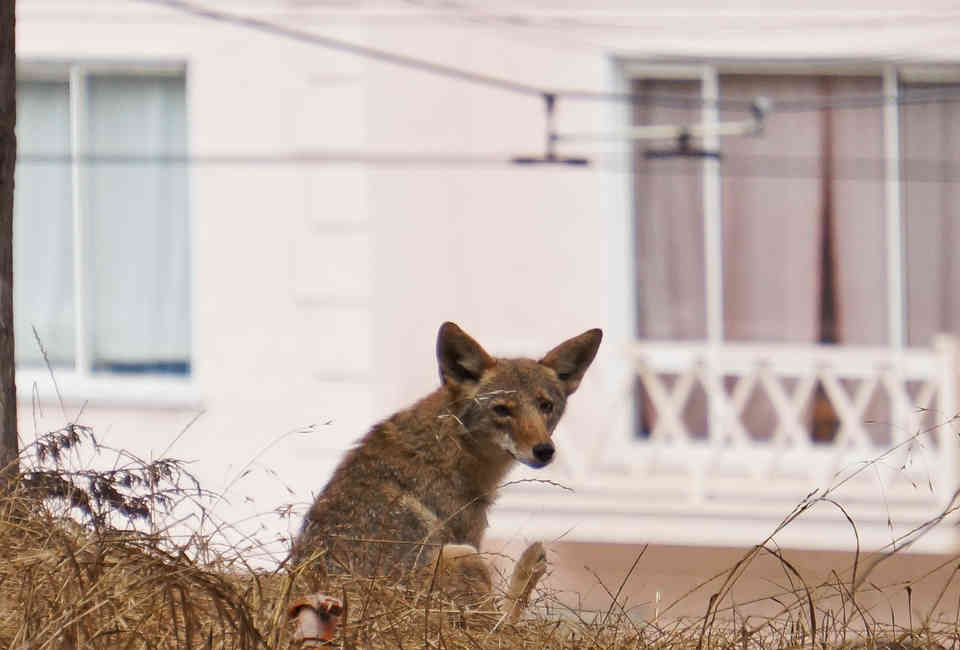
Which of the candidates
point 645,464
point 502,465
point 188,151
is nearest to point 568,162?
point 645,464

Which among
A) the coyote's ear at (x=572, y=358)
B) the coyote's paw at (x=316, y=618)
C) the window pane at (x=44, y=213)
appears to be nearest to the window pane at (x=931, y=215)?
the window pane at (x=44, y=213)

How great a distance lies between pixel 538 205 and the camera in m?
13.9

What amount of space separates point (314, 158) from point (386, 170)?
0.57 m

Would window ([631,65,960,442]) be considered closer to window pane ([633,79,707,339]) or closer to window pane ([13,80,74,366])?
window pane ([633,79,707,339])

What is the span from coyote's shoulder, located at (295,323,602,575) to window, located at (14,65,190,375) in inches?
342

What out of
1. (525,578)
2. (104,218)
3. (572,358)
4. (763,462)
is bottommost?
(763,462)

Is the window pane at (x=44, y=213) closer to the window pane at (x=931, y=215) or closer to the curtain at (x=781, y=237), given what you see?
the curtain at (x=781, y=237)

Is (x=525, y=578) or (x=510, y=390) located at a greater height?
(x=510, y=390)

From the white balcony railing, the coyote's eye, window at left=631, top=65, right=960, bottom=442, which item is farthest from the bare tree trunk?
window at left=631, top=65, right=960, bottom=442

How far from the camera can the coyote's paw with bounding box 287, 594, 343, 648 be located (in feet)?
12.0

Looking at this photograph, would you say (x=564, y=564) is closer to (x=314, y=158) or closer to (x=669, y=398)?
(x=669, y=398)

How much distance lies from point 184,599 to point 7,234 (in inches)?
73.5

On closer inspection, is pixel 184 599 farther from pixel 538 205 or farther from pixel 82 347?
pixel 82 347

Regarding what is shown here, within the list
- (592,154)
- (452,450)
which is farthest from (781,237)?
(452,450)
